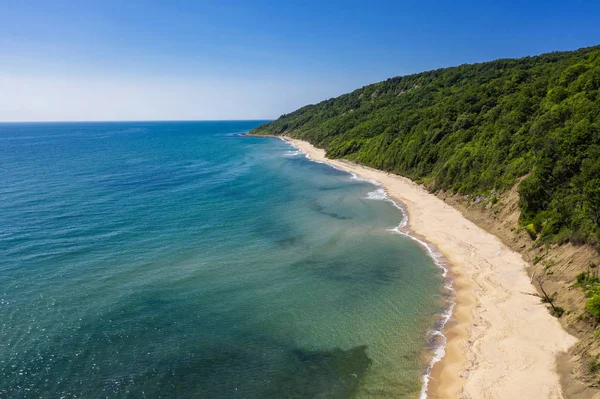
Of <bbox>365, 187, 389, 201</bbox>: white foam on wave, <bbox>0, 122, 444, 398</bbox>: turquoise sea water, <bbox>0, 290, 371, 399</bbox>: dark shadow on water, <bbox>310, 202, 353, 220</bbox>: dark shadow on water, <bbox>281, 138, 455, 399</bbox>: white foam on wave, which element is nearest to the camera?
<bbox>0, 290, 371, 399</bbox>: dark shadow on water

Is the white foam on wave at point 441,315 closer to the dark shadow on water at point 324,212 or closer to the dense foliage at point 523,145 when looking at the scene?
the dark shadow on water at point 324,212

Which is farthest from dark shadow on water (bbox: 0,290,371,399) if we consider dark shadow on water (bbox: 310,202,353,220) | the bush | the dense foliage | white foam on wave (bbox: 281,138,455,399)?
dark shadow on water (bbox: 310,202,353,220)

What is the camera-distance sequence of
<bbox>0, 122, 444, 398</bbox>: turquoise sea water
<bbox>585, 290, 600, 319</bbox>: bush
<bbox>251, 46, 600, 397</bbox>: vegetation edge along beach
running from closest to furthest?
<bbox>0, 122, 444, 398</bbox>: turquoise sea water
<bbox>585, 290, 600, 319</bbox>: bush
<bbox>251, 46, 600, 397</bbox>: vegetation edge along beach

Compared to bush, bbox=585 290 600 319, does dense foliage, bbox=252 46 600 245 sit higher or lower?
higher

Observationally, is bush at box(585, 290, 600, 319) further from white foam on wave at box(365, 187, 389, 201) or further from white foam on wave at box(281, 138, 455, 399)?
white foam on wave at box(365, 187, 389, 201)

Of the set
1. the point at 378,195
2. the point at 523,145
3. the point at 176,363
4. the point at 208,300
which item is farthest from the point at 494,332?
the point at 378,195

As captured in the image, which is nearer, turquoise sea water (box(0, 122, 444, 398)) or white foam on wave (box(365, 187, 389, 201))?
turquoise sea water (box(0, 122, 444, 398))

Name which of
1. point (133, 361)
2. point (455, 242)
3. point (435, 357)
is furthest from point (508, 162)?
point (133, 361)

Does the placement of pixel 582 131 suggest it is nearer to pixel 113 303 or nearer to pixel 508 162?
pixel 508 162
